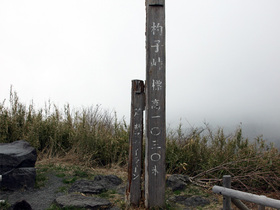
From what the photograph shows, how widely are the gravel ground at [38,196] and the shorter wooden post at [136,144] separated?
1.43m

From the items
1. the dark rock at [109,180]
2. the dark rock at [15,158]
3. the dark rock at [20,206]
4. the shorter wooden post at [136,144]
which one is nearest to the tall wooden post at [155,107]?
the shorter wooden post at [136,144]

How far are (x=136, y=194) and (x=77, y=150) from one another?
3.50 m

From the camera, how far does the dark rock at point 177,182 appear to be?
557cm

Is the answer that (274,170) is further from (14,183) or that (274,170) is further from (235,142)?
(14,183)

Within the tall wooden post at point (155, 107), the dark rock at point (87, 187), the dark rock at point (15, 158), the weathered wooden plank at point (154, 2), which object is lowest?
the dark rock at point (87, 187)

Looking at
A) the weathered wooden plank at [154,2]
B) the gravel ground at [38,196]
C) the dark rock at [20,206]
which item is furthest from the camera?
the gravel ground at [38,196]

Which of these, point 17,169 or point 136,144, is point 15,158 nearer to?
point 17,169

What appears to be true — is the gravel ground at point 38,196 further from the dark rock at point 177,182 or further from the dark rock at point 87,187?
the dark rock at point 177,182

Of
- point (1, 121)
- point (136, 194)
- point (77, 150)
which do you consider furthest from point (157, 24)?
point (1, 121)

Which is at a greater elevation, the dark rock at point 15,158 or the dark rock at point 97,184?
the dark rock at point 15,158

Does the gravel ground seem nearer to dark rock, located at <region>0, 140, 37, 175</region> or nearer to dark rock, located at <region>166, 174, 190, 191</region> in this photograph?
dark rock, located at <region>0, 140, 37, 175</region>

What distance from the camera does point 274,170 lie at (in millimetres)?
6203

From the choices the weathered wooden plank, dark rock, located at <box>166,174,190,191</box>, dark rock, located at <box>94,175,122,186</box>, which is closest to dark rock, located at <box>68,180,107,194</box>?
dark rock, located at <box>94,175,122,186</box>

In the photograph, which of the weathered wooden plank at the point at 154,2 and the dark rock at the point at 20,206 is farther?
the weathered wooden plank at the point at 154,2
